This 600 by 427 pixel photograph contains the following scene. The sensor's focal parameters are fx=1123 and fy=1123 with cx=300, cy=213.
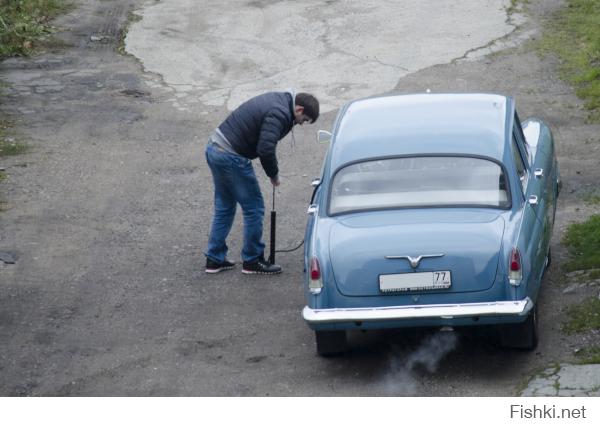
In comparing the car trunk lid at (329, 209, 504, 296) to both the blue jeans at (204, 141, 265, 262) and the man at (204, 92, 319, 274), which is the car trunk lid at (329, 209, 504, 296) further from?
the blue jeans at (204, 141, 265, 262)

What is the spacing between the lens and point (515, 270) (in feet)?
24.6

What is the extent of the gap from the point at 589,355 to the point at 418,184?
5.58 feet

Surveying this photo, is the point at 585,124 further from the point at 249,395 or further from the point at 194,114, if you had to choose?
the point at 249,395

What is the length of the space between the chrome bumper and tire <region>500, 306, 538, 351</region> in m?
0.28

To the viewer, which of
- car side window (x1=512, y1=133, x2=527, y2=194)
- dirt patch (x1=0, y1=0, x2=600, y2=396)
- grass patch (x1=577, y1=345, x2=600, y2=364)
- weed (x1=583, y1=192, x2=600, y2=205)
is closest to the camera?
grass patch (x1=577, y1=345, x2=600, y2=364)

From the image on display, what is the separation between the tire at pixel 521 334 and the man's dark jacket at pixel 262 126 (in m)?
2.74

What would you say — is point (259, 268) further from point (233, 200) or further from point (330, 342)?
point (330, 342)

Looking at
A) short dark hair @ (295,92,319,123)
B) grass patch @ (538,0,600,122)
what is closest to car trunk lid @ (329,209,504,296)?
short dark hair @ (295,92,319,123)

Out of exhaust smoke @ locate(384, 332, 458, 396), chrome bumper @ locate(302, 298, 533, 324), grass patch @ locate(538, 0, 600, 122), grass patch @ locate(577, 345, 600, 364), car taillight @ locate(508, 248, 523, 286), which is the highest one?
car taillight @ locate(508, 248, 523, 286)

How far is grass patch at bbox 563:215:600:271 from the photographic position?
378 inches

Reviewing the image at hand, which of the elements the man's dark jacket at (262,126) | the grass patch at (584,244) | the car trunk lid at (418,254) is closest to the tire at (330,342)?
the car trunk lid at (418,254)

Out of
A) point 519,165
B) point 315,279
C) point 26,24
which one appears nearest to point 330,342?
point 315,279

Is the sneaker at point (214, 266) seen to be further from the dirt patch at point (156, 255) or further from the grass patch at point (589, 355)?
the grass patch at point (589, 355)

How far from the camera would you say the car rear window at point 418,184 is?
317 inches
